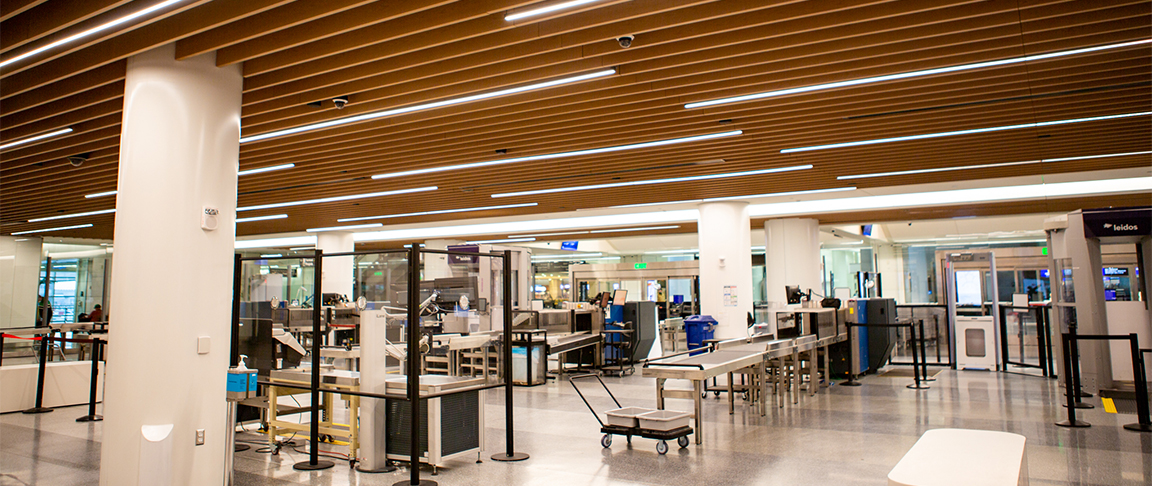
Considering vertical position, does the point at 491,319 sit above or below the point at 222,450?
above

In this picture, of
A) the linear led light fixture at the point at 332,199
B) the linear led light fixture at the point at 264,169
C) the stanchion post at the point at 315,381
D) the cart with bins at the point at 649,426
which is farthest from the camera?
the linear led light fixture at the point at 332,199

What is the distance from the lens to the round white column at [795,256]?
14.7 metres

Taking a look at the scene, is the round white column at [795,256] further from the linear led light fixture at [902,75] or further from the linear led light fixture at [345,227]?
the linear led light fixture at [345,227]

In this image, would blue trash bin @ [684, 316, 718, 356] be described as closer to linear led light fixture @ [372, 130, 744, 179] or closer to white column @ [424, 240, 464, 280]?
linear led light fixture @ [372, 130, 744, 179]

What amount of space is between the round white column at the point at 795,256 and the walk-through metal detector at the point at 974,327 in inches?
129

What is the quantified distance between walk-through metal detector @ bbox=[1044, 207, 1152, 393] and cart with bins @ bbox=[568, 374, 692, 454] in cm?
419

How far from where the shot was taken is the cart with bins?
5.75 meters

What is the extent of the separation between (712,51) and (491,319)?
4.92 m

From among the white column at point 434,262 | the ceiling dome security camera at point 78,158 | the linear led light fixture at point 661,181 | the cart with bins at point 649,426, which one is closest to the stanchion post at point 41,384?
the ceiling dome security camera at point 78,158

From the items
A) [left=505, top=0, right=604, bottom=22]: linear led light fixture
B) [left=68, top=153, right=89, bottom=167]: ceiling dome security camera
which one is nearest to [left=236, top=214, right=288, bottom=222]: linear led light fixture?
[left=68, top=153, right=89, bottom=167]: ceiling dome security camera

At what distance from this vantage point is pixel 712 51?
16.4ft

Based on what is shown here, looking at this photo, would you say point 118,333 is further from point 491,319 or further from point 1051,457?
point 1051,457

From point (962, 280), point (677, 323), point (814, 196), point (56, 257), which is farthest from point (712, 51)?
point (56, 257)

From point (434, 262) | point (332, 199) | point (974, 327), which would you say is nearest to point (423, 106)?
point (332, 199)
